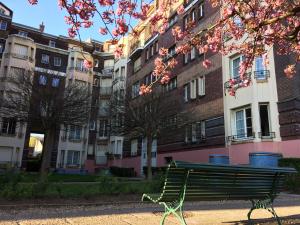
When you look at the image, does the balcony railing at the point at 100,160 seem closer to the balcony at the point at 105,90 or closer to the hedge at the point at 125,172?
the balcony at the point at 105,90

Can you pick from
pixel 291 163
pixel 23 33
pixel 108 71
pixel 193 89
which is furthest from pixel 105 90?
pixel 291 163

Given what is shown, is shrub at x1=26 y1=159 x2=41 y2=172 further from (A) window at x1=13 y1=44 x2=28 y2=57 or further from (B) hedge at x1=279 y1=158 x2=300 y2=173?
(B) hedge at x1=279 y1=158 x2=300 y2=173

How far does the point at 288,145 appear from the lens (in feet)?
63.2

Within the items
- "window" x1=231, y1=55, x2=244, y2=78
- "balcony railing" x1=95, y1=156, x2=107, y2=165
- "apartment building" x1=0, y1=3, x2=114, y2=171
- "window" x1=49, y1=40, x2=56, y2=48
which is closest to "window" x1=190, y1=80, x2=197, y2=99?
"window" x1=231, y1=55, x2=244, y2=78

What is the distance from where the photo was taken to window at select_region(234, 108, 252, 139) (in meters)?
21.4

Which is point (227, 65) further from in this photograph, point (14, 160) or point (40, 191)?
point (14, 160)

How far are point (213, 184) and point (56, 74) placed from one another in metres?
38.1

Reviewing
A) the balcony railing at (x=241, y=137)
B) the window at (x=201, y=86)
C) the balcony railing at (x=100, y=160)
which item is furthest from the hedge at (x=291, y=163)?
the balcony railing at (x=100, y=160)

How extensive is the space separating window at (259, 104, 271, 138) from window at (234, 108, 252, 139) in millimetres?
726

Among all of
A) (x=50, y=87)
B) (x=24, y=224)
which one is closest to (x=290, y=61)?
(x=50, y=87)

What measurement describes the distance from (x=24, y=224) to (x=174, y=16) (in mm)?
29132

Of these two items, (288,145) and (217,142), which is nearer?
(288,145)

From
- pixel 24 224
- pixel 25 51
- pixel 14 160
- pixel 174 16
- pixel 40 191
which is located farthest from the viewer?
pixel 25 51

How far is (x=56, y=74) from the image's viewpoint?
4144 centimetres
